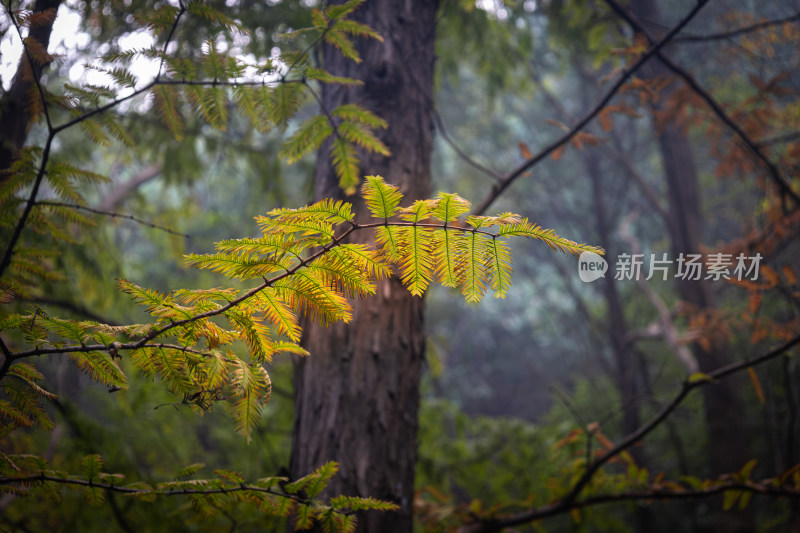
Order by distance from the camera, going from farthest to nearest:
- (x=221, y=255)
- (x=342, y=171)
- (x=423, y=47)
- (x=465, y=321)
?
(x=465, y=321) → (x=423, y=47) → (x=342, y=171) → (x=221, y=255)

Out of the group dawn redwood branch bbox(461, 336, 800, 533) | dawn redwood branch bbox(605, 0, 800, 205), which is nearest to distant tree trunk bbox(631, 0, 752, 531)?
dawn redwood branch bbox(605, 0, 800, 205)

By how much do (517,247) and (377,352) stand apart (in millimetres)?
9840

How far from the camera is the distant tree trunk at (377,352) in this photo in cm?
146

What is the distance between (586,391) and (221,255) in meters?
8.93

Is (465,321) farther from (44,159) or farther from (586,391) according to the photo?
(44,159)

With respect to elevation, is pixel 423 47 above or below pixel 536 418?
above

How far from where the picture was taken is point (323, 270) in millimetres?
813

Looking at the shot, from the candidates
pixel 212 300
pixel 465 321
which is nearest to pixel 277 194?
pixel 212 300

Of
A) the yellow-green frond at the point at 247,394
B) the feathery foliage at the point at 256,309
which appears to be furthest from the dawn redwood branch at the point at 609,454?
the yellow-green frond at the point at 247,394

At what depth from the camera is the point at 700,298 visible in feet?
13.1

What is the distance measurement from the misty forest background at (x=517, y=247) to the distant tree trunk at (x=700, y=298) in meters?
0.02

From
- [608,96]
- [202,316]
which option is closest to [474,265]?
[202,316]

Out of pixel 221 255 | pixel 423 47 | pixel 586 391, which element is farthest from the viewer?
pixel 586 391

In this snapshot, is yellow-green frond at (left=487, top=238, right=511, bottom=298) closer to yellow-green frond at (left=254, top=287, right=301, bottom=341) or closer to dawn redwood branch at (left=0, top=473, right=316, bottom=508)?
yellow-green frond at (left=254, top=287, right=301, bottom=341)
